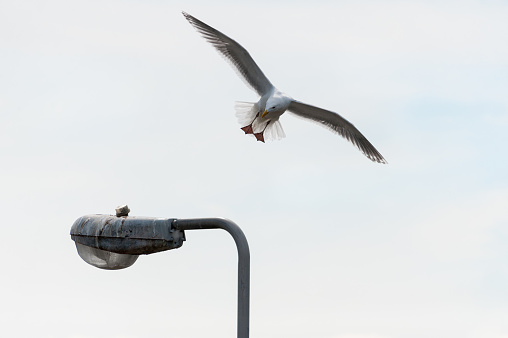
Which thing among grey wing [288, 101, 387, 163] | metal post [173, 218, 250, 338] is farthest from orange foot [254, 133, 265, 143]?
metal post [173, 218, 250, 338]

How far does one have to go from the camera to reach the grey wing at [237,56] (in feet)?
28.5

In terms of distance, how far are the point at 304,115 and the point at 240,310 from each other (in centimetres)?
620

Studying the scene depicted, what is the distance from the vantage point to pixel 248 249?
12.1 ft

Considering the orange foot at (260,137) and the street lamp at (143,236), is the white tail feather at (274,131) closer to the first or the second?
the orange foot at (260,137)

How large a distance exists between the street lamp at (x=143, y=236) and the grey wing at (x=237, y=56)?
491 cm

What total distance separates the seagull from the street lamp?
4.51 m

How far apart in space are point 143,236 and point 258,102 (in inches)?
203

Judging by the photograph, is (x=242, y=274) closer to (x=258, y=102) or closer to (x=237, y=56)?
(x=258, y=102)

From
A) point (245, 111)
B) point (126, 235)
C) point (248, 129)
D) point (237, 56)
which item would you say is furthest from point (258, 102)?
point (126, 235)

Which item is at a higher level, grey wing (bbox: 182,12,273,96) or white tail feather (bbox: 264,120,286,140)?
grey wing (bbox: 182,12,273,96)

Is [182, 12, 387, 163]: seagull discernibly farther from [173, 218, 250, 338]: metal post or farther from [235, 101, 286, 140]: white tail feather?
[173, 218, 250, 338]: metal post

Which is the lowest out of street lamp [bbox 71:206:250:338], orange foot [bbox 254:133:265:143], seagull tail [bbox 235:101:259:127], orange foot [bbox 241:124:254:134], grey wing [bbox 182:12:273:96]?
street lamp [bbox 71:206:250:338]

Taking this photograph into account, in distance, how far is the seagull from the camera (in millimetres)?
8594

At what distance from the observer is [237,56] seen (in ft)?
29.4
